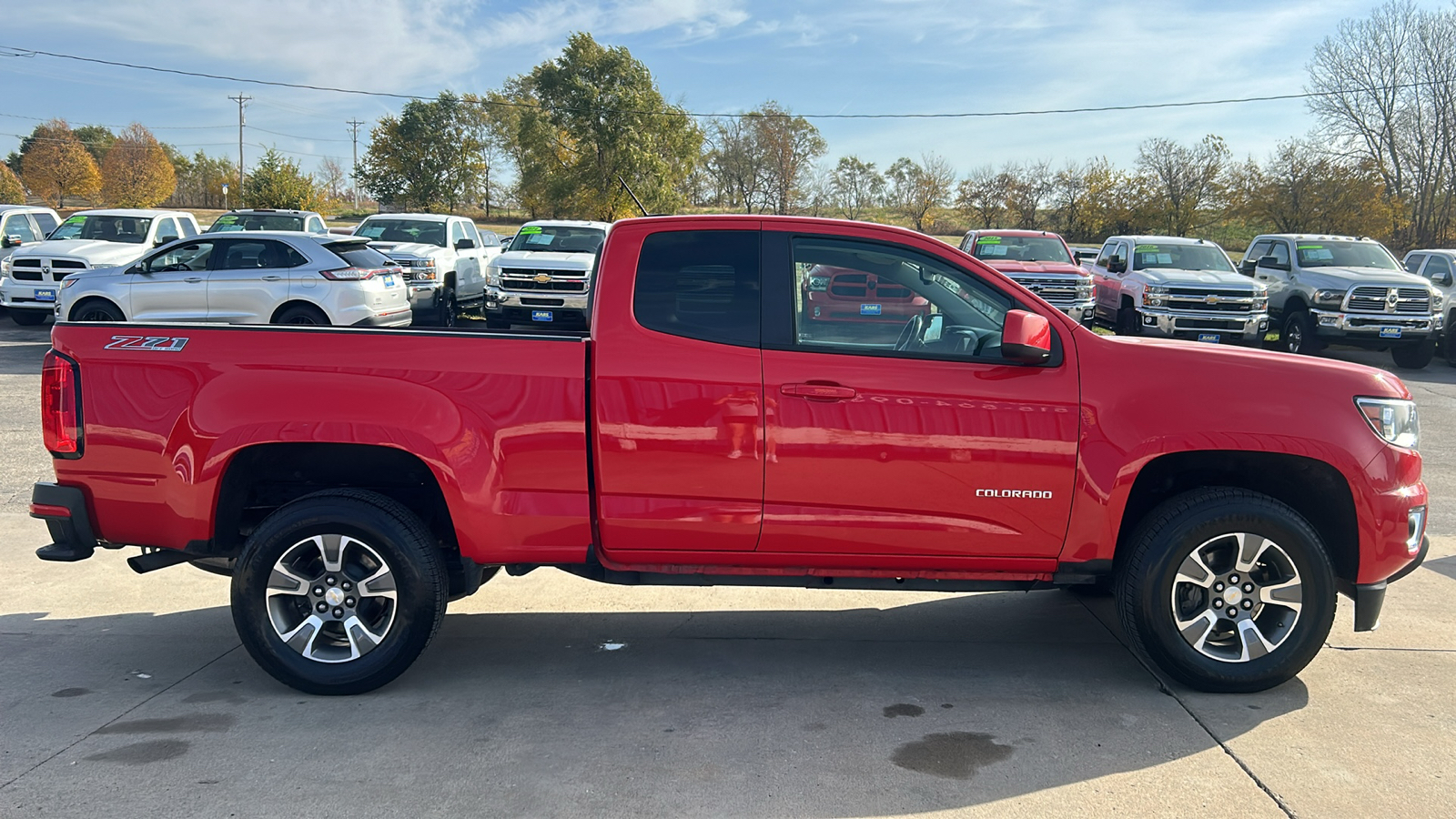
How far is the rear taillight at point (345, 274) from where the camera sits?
13.3 m

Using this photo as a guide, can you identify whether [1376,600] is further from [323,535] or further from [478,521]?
[323,535]

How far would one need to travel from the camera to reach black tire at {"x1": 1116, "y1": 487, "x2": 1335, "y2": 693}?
4.12 meters

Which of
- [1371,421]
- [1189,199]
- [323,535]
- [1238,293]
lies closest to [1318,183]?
[1189,199]

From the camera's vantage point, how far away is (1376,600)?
4266 millimetres

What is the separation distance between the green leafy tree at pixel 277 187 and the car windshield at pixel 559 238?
125ft

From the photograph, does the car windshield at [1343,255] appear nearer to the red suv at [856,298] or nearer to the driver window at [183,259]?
the red suv at [856,298]

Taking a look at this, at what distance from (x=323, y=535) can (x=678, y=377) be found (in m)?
1.61

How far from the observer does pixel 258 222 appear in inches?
809

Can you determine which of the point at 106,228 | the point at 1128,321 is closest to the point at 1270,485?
the point at 1128,321

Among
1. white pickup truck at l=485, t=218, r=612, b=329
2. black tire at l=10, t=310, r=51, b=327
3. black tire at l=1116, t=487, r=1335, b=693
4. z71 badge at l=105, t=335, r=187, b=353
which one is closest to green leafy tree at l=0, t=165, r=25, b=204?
black tire at l=10, t=310, r=51, b=327

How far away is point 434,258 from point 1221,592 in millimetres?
15856

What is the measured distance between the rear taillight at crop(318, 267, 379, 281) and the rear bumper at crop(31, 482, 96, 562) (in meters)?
9.51

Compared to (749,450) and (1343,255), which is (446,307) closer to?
(749,450)

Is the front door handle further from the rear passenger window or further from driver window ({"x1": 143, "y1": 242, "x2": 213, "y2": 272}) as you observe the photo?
driver window ({"x1": 143, "y1": 242, "x2": 213, "y2": 272})
